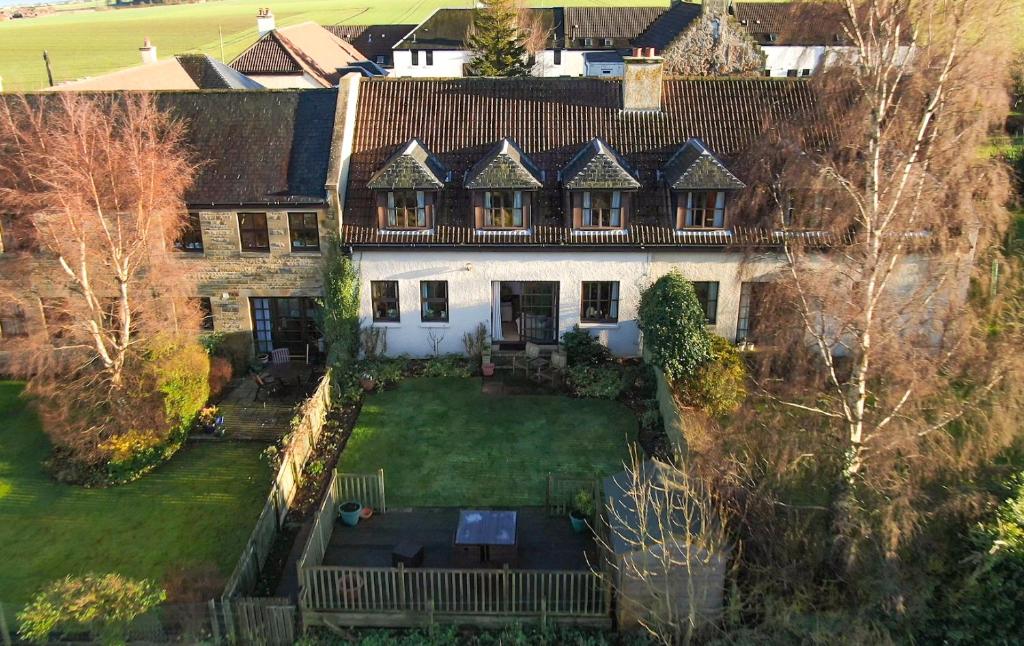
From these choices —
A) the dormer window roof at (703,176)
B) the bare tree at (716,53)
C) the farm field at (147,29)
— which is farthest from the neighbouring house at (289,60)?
the dormer window roof at (703,176)

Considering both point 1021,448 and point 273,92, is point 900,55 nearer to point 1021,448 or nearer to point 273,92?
point 1021,448

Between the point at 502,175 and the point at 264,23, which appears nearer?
the point at 502,175

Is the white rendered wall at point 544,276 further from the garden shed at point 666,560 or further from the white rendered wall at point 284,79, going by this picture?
the white rendered wall at point 284,79

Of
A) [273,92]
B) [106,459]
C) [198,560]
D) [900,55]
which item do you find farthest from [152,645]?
[273,92]

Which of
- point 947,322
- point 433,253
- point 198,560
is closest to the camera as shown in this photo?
point 947,322

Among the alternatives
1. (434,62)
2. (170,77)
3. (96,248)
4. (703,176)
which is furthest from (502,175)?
(434,62)

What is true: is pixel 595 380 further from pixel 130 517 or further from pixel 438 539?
pixel 130 517

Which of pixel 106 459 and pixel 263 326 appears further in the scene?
pixel 263 326

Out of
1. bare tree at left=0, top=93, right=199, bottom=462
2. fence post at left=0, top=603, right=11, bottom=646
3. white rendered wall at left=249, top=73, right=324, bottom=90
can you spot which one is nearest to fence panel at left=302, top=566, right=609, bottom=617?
fence post at left=0, top=603, right=11, bottom=646
